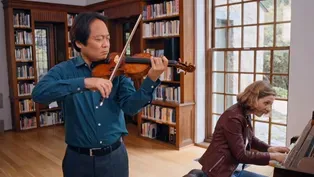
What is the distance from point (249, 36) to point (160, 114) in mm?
1743

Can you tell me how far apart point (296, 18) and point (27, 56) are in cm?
464

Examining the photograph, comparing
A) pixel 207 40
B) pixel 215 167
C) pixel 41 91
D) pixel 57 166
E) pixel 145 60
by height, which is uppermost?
pixel 207 40

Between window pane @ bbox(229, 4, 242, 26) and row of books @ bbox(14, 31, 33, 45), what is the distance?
3705mm

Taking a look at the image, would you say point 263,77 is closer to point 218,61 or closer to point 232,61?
point 232,61

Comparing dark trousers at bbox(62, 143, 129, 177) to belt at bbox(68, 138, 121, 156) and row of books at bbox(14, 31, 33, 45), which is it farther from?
row of books at bbox(14, 31, 33, 45)

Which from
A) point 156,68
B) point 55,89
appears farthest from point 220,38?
point 55,89

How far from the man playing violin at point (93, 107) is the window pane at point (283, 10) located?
259 cm

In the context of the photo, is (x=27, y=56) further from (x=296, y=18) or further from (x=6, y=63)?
(x=296, y=18)

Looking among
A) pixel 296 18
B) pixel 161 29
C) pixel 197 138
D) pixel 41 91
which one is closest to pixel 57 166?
pixel 197 138

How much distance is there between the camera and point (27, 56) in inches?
224

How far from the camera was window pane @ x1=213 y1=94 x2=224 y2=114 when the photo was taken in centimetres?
437

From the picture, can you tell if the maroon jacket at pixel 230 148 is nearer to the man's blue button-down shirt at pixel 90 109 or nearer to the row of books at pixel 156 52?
the man's blue button-down shirt at pixel 90 109

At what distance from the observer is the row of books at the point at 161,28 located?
14.4ft

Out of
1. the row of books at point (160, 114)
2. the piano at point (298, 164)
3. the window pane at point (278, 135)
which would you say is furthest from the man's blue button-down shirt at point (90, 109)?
the row of books at point (160, 114)
